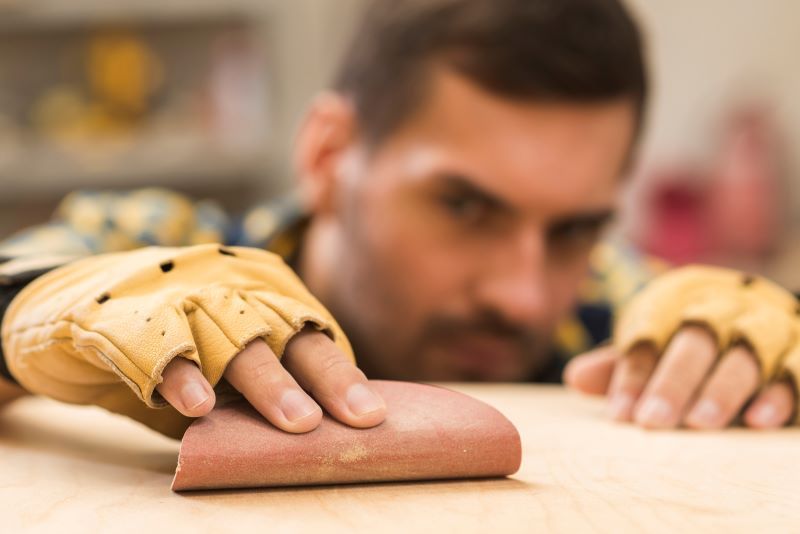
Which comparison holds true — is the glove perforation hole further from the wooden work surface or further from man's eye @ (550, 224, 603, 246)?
man's eye @ (550, 224, 603, 246)

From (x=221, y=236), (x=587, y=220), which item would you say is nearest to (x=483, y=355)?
(x=587, y=220)

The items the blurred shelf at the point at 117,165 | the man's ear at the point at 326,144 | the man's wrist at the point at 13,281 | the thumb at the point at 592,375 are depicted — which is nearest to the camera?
the man's wrist at the point at 13,281

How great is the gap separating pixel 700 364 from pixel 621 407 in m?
0.07

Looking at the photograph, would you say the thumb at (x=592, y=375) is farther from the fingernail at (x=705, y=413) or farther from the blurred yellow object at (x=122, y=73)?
the blurred yellow object at (x=122, y=73)

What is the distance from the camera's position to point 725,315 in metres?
0.67

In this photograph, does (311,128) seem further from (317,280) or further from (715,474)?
(715,474)

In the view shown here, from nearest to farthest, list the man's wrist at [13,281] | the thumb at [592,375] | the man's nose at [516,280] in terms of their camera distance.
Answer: the man's wrist at [13,281] → the thumb at [592,375] → the man's nose at [516,280]

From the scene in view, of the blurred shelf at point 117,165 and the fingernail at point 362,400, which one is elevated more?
the fingernail at point 362,400

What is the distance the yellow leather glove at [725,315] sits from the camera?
65cm

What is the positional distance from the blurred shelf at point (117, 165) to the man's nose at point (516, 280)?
181cm

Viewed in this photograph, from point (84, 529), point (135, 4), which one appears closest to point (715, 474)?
point (84, 529)

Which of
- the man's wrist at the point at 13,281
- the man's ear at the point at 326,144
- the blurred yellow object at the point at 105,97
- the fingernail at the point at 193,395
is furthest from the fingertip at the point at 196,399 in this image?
the blurred yellow object at the point at 105,97

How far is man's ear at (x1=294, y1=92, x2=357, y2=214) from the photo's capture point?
1.24 metres

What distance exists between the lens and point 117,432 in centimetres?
59
